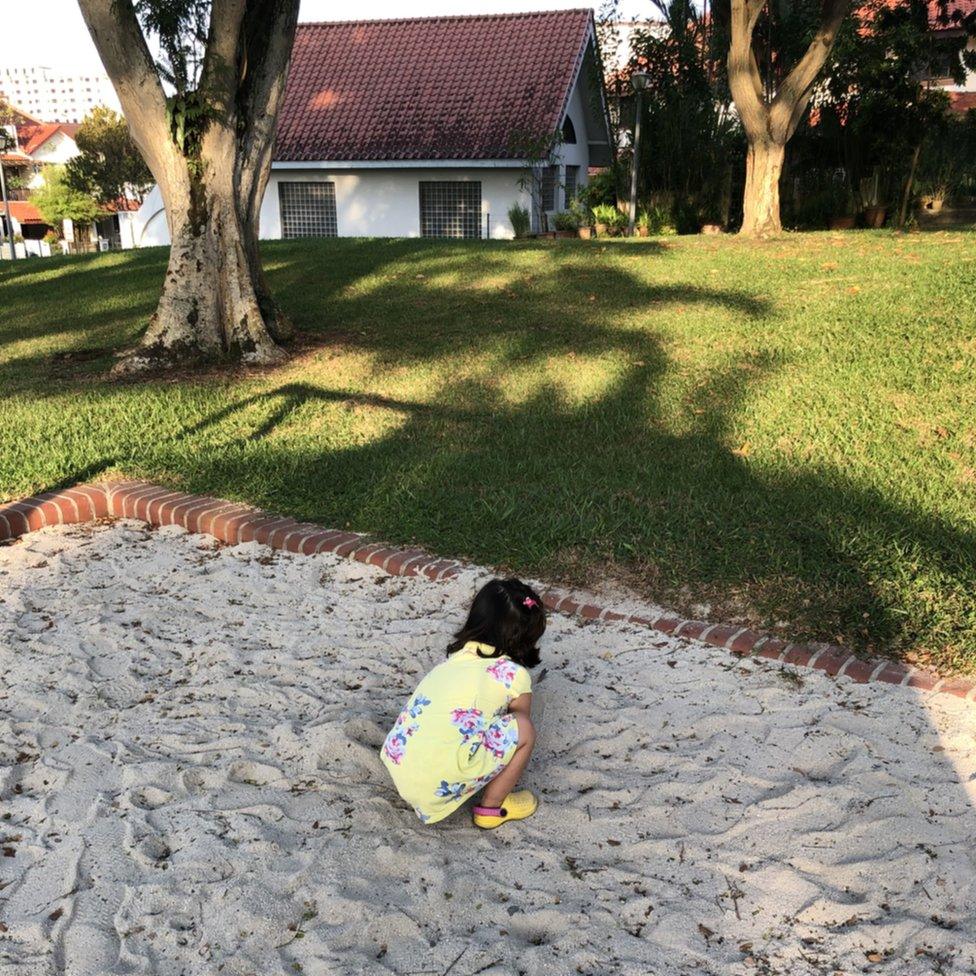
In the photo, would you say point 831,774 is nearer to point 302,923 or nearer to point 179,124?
point 302,923

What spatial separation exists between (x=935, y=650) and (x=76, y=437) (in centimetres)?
577

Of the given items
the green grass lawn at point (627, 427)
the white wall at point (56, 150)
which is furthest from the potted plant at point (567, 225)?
the white wall at point (56, 150)

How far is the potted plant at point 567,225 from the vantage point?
Answer: 2134 cm

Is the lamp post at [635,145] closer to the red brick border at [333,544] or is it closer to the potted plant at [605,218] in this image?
the potted plant at [605,218]

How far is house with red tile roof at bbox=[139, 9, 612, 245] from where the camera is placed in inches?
943

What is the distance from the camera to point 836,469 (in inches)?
223

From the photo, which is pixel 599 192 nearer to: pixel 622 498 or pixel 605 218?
pixel 605 218

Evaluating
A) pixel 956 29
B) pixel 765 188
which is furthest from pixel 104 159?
pixel 765 188

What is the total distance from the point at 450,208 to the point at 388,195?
1.74 meters

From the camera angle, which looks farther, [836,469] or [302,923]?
[836,469]

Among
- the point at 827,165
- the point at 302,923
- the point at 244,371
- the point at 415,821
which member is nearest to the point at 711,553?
the point at 415,821

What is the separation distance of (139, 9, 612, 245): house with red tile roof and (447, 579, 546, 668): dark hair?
21.1 m

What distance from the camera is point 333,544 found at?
5230mm

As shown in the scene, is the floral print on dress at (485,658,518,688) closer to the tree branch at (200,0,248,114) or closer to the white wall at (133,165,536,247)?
the tree branch at (200,0,248,114)
